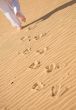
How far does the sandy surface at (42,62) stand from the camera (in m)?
5.24

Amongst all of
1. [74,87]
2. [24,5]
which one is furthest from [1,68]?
[24,5]

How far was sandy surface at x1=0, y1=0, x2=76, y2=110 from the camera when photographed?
5.24 meters

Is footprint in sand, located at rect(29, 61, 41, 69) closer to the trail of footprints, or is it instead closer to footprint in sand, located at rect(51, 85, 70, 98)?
the trail of footprints

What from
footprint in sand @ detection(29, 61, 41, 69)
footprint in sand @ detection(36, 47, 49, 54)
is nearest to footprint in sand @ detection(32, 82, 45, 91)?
footprint in sand @ detection(29, 61, 41, 69)

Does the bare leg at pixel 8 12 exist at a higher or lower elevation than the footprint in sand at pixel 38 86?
higher

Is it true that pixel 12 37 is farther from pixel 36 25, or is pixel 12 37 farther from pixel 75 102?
pixel 75 102

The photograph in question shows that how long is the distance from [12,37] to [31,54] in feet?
5.84

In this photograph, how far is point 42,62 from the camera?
6305 millimetres

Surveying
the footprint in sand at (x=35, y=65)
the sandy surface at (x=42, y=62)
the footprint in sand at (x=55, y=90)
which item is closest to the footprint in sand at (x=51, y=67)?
the sandy surface at (x=42, y=62)

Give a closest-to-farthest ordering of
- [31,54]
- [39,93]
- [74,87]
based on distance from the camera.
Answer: [74,87]
[39,93]
[31,54]

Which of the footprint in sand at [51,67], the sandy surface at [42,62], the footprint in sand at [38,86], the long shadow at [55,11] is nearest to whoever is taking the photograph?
the sandy surface at [42,62]

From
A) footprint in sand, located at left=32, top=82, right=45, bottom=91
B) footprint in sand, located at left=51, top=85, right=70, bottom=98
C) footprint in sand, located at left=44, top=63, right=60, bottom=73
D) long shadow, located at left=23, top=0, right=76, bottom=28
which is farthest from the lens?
long shadow, located at left=23, top=0, right=76, bottom=28

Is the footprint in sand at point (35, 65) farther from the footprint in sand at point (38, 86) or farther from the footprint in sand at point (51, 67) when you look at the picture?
the footprint in sand at point (38, 86)

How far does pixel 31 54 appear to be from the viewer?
6863 mm
